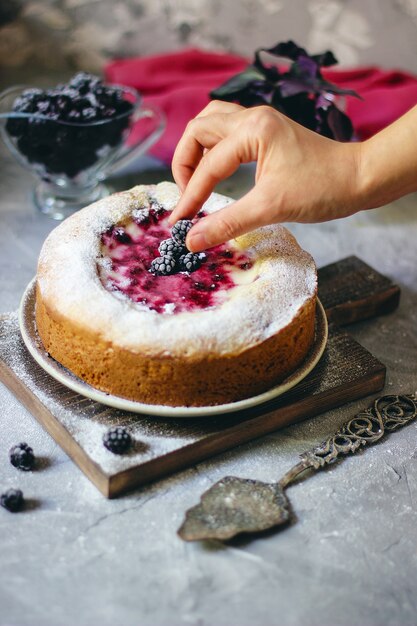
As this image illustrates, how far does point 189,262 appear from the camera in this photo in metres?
1.73

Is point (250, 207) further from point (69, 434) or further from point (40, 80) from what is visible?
point (40, 80)

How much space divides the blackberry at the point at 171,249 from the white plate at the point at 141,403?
1.11 feet

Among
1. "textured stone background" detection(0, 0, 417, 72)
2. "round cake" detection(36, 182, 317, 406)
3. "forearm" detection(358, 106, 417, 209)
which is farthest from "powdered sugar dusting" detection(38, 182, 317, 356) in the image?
"textured stone background" detection(0, 0, 417, 72)

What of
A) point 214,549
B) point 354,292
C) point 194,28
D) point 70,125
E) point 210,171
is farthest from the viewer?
A: point 194,28

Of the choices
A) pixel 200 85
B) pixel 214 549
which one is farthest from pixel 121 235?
pixel 200 85

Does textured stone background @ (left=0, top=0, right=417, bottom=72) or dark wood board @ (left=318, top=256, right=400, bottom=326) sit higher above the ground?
textured stone background @ (left=0, top=0, right=417, bottom=72)

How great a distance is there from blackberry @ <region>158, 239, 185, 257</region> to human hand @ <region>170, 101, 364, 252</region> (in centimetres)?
10

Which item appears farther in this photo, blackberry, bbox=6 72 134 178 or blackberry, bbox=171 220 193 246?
blackberry, bbox=6 72 134 178

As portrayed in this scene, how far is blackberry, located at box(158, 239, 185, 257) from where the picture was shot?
1735mm

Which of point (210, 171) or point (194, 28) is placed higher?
point (210, 171)

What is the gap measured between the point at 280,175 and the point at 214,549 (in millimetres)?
740

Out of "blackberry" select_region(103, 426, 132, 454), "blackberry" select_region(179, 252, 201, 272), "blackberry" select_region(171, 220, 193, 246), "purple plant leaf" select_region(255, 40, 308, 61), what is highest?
"blackberry" select_region(171, 220, 193, 246)

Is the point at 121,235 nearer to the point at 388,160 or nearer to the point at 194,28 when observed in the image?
the point at 388,160

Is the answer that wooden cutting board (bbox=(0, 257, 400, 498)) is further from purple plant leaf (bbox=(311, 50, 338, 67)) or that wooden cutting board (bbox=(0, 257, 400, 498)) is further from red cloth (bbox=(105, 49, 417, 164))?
red cloth (bbox=(105, 49, 417, 164))
